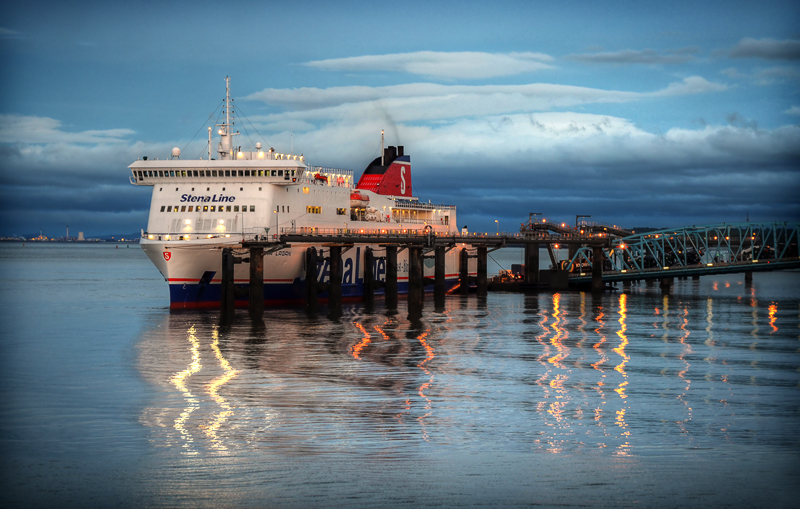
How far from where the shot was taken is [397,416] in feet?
80.2

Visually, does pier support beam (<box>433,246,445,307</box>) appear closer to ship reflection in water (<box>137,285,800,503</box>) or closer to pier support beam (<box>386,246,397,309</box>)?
pier support beam (<box>386,246,397,309</box>)

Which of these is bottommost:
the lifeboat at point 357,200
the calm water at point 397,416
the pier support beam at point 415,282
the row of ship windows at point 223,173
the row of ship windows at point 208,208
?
the calm water at point 397,416

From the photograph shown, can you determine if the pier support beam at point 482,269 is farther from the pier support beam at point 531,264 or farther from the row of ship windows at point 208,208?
the row of ship windows at point 208,208

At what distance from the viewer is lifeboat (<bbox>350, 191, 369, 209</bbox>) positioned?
67.2 meters

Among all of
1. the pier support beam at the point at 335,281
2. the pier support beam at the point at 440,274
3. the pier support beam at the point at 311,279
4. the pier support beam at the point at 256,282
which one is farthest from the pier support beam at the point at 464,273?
the pier support beam at the point at 256,282

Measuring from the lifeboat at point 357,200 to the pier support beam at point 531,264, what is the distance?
56.4 ft

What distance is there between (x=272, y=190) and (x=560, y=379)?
29.9 meters

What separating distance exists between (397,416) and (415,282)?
33.6m

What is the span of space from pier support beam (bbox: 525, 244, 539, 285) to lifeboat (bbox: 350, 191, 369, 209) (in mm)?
17193

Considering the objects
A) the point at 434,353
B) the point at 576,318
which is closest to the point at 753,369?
the point at 434,353

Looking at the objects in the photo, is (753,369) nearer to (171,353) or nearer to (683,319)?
(683,319)

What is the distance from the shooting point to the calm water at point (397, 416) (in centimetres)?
1822

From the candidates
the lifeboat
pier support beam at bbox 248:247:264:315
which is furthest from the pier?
the lifeboat

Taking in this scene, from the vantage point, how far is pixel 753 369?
33844 millimetres
